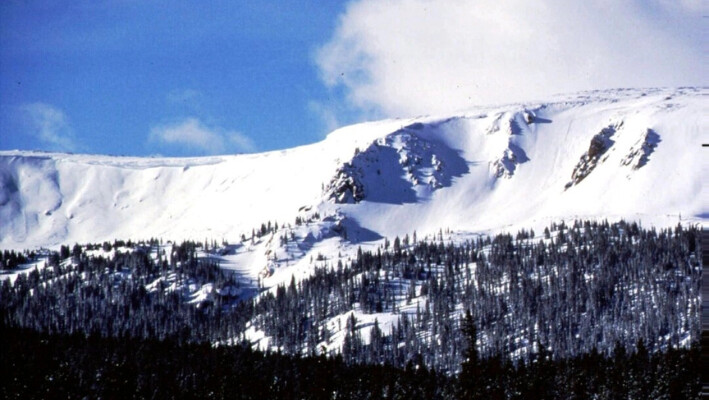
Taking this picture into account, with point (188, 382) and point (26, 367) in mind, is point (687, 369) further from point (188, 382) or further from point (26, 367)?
point (26, 367)

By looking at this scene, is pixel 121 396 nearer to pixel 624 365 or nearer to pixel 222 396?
pixel 222 396

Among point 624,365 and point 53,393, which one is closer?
point 53,393

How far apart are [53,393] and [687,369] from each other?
306ft

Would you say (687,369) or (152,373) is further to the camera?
(152,373)

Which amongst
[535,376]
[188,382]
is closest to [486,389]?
[535,376]

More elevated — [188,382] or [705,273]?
[705,273]

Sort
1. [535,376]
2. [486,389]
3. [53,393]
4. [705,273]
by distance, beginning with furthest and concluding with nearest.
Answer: [535,376] → [486,389] → [53,393] → [705,273]

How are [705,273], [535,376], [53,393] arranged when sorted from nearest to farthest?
[705,273] < [53,393] < [535,376]

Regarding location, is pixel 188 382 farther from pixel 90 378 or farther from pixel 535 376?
pixel 535 376

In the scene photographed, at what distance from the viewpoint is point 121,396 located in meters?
152

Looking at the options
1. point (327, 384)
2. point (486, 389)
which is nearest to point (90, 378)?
point (327, 384)

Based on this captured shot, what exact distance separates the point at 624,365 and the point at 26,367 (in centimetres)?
9432

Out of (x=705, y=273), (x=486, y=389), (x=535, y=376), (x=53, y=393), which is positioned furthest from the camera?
(x=535, y=376)

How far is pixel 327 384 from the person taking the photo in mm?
179375
